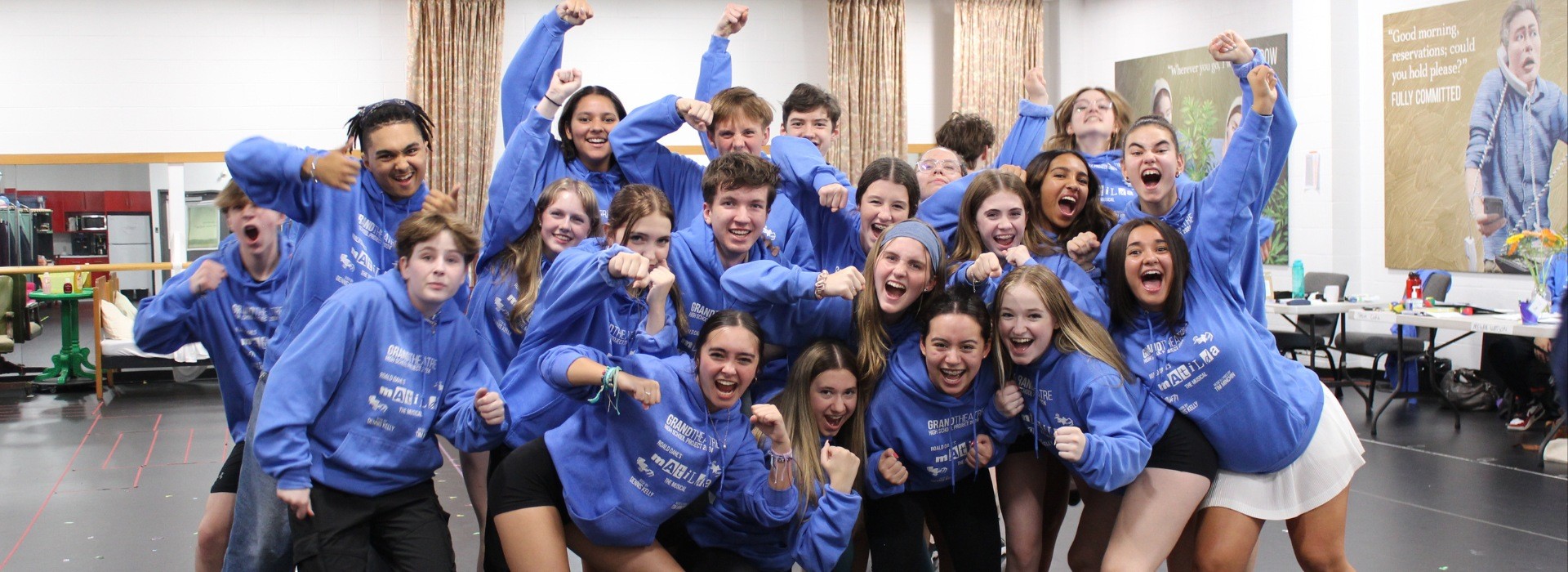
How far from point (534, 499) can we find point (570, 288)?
0.54 meters

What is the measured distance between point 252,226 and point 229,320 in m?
0.27

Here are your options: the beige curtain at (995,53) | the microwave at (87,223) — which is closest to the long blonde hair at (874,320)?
the beige curtain at (995,53)

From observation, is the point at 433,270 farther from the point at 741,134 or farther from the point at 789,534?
the point at 741,134

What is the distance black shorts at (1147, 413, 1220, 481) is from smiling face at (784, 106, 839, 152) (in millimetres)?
1565

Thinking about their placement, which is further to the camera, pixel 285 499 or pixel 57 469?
pixel 57 469

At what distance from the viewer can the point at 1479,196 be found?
24.6 feet

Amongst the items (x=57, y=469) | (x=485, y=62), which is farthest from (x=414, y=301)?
(x=485, y=62)

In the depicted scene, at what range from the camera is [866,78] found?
10.1m

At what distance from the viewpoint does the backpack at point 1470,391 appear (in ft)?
23.8

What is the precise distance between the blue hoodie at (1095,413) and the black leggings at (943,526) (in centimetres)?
27

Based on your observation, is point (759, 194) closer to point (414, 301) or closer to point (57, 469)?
point (414, 301)

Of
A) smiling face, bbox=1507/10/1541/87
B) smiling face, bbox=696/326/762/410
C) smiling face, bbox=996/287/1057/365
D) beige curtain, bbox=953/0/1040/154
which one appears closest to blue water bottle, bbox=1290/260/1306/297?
smiling face, bbox=1507/10/1541/87

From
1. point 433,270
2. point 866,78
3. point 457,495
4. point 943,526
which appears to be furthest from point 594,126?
point 866,78

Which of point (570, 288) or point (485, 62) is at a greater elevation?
point (485, 62)
